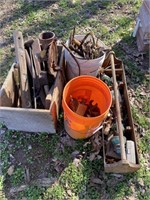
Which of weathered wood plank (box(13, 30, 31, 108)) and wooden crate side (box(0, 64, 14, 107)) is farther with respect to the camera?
weathered wood plank (box(13, 30, 31, 108))

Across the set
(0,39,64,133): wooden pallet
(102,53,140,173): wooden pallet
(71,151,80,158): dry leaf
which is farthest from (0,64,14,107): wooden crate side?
(102,53,140,173): wooden pallet

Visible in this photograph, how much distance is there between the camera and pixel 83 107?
7.95ft

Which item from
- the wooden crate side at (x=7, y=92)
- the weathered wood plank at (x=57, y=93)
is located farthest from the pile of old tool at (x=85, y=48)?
the wooden crate side at (x=7, y=92)

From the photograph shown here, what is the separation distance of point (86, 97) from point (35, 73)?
61 centimetres

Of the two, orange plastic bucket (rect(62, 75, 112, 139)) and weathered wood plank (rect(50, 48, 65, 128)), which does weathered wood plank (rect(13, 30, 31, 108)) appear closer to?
weathered wood plank (rect(50, 48, 65, 128))

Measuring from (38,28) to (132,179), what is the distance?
2649mm

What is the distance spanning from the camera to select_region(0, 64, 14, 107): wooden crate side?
7.62 ft

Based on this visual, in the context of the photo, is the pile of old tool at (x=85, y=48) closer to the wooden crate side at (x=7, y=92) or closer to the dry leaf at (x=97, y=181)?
the wooden crate side at (x=7, y=92)

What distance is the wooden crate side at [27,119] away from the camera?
2.25 meters

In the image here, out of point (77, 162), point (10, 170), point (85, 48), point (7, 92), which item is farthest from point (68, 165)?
point (85, 48)

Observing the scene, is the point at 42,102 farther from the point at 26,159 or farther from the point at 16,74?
the point at 26,159

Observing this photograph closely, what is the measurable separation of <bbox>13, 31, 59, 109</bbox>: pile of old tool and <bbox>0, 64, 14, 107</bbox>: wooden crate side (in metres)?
0.07

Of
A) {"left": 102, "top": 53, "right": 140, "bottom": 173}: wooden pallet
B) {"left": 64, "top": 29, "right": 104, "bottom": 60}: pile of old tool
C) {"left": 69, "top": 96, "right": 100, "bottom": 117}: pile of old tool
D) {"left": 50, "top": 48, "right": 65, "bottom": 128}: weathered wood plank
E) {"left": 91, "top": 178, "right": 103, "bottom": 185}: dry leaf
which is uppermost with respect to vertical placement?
{"left": 64, "top": 29, "right": 104, "bottom": 60}: pile of old tool

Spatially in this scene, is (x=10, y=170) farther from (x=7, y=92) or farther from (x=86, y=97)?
(x=86, y=97)
